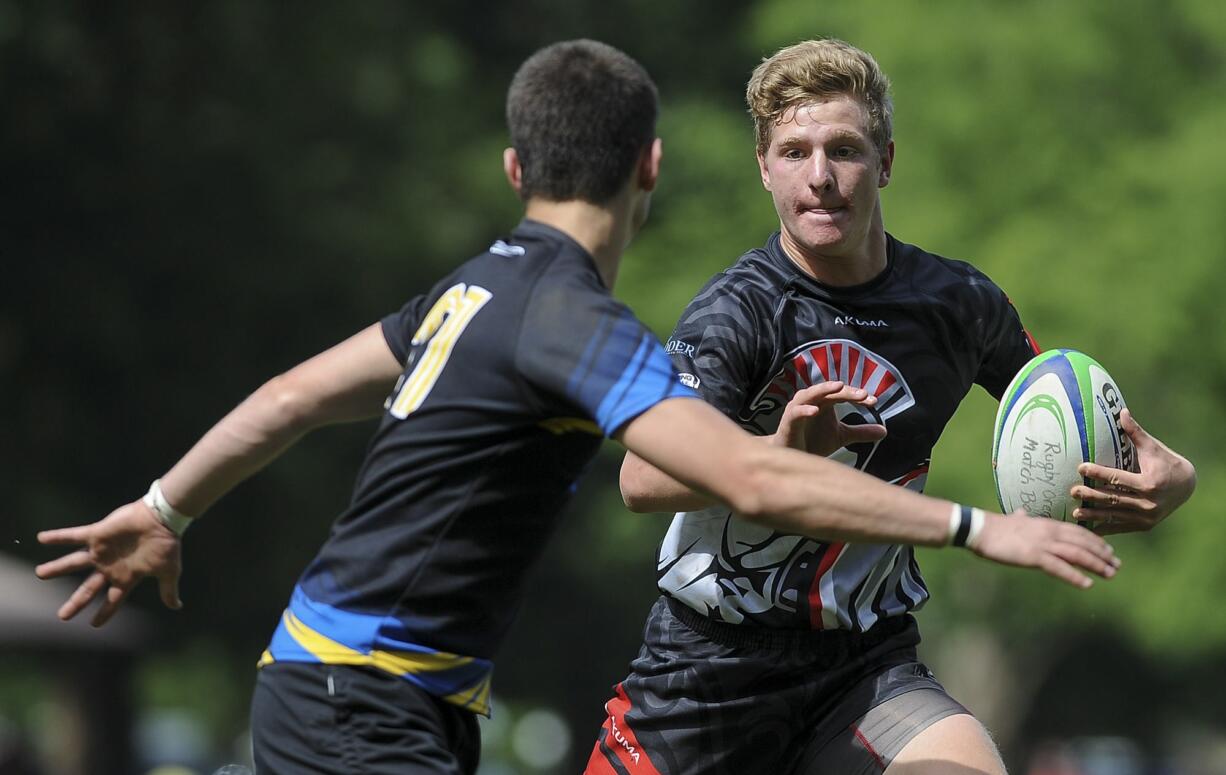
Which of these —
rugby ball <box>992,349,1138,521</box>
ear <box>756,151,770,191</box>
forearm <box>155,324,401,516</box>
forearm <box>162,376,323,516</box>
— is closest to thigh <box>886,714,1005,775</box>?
rugby ball <box>992,349,1138,521</box>

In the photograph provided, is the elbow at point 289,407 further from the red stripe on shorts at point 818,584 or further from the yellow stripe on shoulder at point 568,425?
the red stripe on shorts at point 818,584

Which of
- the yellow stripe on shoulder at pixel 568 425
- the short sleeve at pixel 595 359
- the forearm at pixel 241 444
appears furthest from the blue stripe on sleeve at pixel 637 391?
the forearm at pixel 241 444

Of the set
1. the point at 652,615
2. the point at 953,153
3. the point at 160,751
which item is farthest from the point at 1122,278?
the point at 160,751

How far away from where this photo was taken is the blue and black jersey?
4.04m

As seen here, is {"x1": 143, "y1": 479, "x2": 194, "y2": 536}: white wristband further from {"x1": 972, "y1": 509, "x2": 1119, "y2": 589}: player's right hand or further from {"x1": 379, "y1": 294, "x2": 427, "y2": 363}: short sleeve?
{"x1": 972, "y1": 509, "x2": 1119, "y2": 589}: player's right hand

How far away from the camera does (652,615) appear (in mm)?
5832

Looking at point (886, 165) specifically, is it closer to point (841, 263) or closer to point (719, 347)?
point (841, 263)

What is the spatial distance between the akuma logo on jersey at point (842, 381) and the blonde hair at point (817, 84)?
2.33 feet

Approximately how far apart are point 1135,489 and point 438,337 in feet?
7.40

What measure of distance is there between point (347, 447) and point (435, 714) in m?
21.4

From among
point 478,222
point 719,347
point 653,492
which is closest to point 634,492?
point 653,492

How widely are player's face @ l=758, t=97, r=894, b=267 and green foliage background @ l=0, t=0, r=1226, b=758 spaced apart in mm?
14409

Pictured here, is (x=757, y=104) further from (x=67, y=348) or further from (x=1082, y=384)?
(x=67, y=348)

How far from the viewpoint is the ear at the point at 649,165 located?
4348 millimetres
